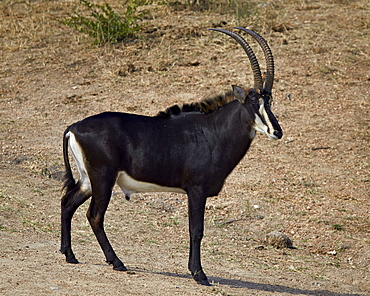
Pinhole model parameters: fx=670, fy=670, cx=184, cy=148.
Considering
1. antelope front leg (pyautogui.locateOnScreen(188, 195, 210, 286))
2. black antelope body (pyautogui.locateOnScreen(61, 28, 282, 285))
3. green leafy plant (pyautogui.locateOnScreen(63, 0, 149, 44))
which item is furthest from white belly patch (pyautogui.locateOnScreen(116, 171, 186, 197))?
green leafy plant (pyautogui.locateOnScreen(63, 0, 149, 44))

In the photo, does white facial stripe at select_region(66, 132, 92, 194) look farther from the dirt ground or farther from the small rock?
the small rock

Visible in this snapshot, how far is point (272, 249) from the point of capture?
9625 millimetres

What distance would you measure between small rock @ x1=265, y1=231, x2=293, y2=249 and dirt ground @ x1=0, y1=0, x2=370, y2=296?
0.49 feet

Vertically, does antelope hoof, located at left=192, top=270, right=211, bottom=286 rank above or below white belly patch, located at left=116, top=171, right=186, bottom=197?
below

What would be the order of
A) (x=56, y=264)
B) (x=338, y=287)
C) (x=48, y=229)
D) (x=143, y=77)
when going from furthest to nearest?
(x=143, y=77)
(x=48, y=229)
(x=338, y=287)
(x=56, y=264)

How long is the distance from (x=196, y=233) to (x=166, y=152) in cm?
98

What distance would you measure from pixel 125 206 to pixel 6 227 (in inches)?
92.4

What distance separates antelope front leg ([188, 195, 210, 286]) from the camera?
743 cm

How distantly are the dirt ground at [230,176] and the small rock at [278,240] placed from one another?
0.15 metres

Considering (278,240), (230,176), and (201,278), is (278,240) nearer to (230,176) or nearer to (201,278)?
(230,176)

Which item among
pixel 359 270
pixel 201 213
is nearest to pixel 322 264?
pixel 359 270

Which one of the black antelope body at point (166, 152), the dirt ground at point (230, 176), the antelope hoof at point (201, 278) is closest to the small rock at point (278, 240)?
the dirt ground at point (230, 176)

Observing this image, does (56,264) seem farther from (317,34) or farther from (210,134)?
(317,34)

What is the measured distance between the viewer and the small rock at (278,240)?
9.71m
